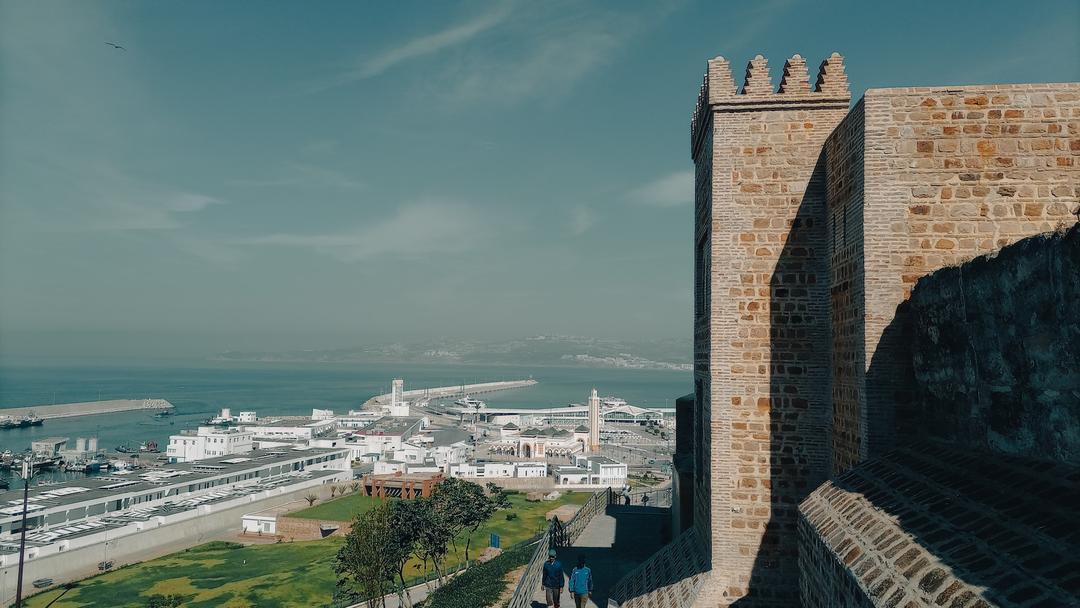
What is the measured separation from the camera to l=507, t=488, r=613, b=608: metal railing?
1008 cm

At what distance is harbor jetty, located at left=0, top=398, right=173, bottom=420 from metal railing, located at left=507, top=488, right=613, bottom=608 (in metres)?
142

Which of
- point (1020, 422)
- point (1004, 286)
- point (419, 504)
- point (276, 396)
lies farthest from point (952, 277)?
point (276, 396)

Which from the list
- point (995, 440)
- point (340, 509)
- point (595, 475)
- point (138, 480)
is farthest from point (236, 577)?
point (995, 440)

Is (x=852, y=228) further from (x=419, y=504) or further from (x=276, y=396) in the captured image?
(x=276, y=396)

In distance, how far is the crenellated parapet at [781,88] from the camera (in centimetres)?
769

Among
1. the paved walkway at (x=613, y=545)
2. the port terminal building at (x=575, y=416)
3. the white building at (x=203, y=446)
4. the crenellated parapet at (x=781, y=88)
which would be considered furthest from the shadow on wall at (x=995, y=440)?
the port terminal building at (x=575, y=416)

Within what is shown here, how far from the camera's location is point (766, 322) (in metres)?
7.66

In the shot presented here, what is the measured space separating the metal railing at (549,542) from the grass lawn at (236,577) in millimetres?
20848

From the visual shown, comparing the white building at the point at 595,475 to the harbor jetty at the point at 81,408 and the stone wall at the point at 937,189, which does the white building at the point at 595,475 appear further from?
the harbor jetty at the point at 81,408

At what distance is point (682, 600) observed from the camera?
763 cm

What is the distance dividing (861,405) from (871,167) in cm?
233

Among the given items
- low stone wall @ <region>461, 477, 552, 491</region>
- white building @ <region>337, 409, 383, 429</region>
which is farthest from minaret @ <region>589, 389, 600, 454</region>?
white building @ <region>337, 409, 383, 429</region>

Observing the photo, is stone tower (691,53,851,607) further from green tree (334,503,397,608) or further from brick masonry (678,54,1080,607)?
green tree (334,503,397,608)

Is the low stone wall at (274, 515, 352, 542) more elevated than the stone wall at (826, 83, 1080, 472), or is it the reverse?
the stone wall at (826, 83, 1080, 472)
